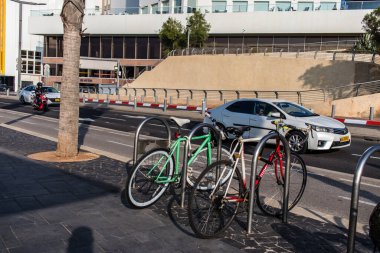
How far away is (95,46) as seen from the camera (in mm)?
62531

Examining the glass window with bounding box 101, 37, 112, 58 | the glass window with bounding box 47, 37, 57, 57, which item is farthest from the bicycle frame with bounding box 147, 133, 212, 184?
the glass window with bounding box 47, 37, 57, 57

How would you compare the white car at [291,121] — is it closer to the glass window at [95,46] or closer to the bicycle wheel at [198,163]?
the bicycle wheel at [198,163]

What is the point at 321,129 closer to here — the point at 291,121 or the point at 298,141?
the point at 298,141

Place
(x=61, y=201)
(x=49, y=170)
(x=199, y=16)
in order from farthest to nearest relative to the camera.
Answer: (x=199, y=16) → (x=49, y=170) → (x=61, y=201)

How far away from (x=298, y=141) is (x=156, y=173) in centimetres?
703

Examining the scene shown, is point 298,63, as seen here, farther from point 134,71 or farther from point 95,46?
point 95,46

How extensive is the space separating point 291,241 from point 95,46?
61.2 metres

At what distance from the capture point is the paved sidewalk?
14.2 feet

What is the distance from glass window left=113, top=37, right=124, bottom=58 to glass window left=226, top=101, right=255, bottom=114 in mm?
48806

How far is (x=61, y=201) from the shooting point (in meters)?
5.65

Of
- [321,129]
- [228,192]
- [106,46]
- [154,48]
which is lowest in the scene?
[228,192]

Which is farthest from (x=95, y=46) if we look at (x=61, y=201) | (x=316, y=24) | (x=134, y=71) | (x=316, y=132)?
(x=61, y=201)

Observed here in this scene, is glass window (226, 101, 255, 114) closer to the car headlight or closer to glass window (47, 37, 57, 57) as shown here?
the car headlight

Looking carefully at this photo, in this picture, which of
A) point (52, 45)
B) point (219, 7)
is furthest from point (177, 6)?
point (52, 45)
